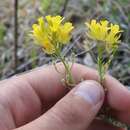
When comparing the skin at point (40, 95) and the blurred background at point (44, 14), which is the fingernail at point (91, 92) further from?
the blurred background at point (44, 14)

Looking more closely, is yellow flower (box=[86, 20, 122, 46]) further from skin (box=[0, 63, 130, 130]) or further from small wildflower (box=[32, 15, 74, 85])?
skin (box=[0, 63, 130, 130])

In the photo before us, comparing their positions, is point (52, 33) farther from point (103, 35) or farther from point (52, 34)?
point (103, 35)

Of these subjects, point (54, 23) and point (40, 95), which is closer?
point (54, 23)

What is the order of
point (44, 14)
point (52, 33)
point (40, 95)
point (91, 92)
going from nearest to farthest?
point (52, 33) → point (91, 92) → point (40, 95) → point (44, 14)

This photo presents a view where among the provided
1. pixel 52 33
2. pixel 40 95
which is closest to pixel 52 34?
pixel 52 33

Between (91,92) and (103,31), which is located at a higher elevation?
(103,31)

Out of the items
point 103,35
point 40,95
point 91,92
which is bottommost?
point 40,95
